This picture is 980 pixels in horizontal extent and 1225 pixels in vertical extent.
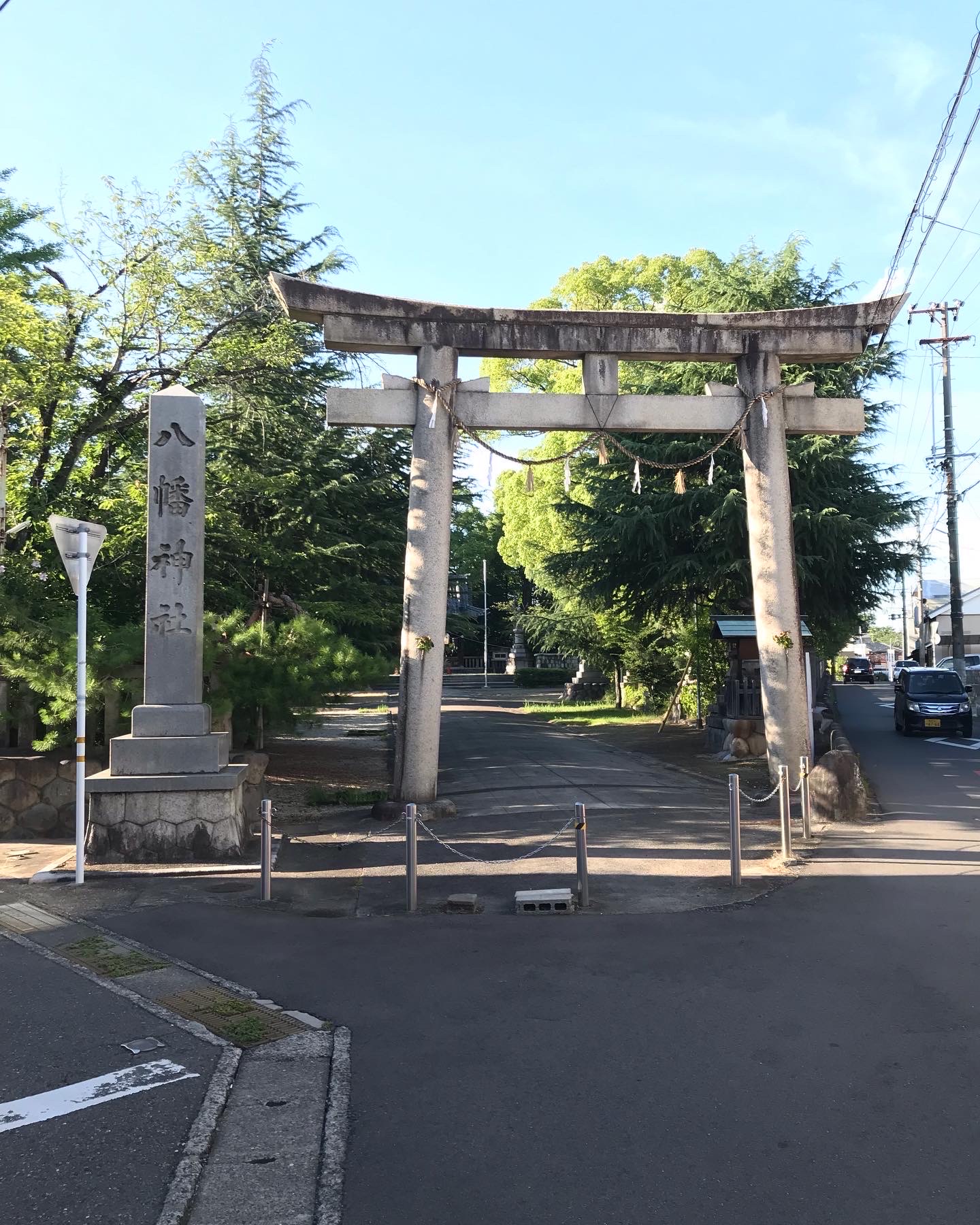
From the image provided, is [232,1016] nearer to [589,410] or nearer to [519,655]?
[589,410]

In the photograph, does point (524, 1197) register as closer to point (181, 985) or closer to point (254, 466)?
point (181, 985)

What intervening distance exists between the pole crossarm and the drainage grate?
22.7 feet

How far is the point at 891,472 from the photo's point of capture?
2384 cm

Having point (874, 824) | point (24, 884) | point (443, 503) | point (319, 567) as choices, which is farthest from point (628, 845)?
point (319, 567)

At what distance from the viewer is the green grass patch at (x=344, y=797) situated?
1432 cm

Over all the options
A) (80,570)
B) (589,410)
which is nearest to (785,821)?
(589,410)

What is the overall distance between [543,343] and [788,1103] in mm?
10673

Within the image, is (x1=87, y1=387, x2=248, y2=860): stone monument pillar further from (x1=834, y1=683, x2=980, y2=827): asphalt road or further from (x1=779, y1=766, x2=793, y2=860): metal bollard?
(x1=834, y1=683, x2=980, y2=827): asphalt road

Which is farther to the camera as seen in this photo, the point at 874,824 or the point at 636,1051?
the point at 874,824

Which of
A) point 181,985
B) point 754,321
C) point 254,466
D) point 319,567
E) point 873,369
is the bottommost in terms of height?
point 181,985

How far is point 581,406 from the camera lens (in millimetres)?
13359

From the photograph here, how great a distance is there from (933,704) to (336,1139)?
80.9 ft

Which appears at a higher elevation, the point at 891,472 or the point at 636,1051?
the point at 891,472

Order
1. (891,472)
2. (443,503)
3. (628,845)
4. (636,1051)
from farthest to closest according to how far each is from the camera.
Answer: (891,472) < (443,503) < (628,845) < (636,1051)
